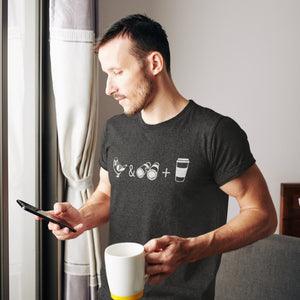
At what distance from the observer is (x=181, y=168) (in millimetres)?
1074

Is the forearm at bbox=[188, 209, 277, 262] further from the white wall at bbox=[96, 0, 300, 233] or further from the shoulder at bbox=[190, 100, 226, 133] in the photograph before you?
the white wall at bbox=[96, 0, 300, 233]

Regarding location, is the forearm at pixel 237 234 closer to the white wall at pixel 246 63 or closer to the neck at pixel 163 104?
the neck at pixel 163 104

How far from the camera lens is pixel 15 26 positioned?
1.58 meters

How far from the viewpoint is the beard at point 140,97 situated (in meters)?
1.15

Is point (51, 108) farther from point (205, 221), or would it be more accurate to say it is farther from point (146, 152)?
point (205, 221)

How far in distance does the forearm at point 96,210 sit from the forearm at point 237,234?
47cm

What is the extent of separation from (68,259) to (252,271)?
0.97m

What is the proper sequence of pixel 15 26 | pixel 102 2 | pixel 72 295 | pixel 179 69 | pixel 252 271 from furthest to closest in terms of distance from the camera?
pixel 179 69, pixel 102 2, pixel 72 295, pixel 15 26, pixel 252 271

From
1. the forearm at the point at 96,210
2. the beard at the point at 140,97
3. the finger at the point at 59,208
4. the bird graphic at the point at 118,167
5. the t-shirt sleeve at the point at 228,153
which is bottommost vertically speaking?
the forearm at the point at 96,210

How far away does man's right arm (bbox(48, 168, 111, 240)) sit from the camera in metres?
1.07

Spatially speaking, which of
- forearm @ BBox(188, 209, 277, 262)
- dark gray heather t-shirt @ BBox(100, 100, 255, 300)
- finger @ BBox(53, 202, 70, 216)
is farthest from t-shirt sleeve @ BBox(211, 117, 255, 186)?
finger @ BBox(53, 202, 70, 216)

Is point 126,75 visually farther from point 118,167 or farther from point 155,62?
point 118,167

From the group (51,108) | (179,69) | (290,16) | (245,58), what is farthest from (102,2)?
(290,16)

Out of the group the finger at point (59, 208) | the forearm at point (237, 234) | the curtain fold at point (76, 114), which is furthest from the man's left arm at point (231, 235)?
the curtain fold at point (76, 114)
